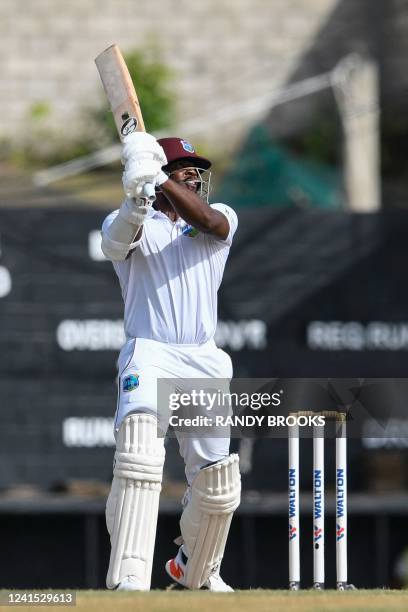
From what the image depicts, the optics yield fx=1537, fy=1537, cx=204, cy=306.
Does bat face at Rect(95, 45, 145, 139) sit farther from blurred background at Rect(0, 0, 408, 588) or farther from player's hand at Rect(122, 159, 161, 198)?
blurred background at Rect(0, 0, 408, 588)

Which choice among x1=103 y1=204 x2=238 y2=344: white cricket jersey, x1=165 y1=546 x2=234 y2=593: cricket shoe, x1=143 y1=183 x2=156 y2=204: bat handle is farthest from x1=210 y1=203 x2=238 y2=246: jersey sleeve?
x1=165 y1=546 x2=234 y2=593: cricket shoe

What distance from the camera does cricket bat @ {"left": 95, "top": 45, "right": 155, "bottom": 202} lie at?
554cm

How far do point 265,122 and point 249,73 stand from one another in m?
0.90

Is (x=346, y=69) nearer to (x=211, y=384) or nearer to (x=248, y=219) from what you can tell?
(x=248, y=219)

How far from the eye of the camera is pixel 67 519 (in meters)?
8.95

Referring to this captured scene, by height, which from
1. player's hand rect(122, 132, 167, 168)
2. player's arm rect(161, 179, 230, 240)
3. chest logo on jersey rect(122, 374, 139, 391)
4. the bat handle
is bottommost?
chest logo on jersey rect(122, 374, 139, 391)

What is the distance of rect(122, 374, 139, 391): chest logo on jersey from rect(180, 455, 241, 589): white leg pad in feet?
1.31

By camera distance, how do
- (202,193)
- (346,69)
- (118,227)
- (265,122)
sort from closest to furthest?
(118,227)
(202,193)
(346,69)
(265,122)

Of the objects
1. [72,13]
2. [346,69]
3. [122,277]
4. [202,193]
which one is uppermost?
[72,13]

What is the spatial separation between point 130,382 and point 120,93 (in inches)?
42.1

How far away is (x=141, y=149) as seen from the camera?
17.1 feet

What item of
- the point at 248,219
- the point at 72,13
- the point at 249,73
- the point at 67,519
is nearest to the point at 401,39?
the point at 249,73

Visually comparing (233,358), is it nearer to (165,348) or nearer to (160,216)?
Result: (160,216)

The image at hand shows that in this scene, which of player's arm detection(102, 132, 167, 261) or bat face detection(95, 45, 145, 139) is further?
bat face detection(95, 45, 145, 139)
